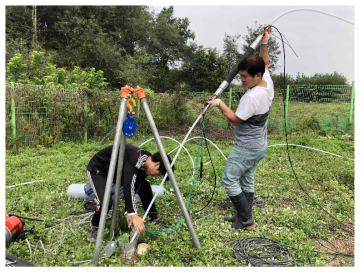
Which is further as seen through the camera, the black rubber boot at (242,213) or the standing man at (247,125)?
the black rubber boot at (242,213)

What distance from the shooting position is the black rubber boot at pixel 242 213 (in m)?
3.19

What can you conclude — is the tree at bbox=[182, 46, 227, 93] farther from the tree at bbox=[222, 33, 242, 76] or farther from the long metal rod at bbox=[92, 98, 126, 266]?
the long metal rod at bbox=[92, 98, 126, 266]

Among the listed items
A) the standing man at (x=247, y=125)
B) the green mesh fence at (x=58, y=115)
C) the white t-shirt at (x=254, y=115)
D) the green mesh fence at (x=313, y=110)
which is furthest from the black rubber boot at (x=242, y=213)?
the green mesh fence at (x=313, y=110)

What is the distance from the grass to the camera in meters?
2.70

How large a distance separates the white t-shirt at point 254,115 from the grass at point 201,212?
3.66ft

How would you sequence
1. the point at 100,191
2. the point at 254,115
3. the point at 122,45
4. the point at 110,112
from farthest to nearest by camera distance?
the point at 122,45 < the point at 110,112 < the point at 254,115 < the point at 100,191

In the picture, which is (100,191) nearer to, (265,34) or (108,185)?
(108,185)

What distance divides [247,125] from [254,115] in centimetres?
14

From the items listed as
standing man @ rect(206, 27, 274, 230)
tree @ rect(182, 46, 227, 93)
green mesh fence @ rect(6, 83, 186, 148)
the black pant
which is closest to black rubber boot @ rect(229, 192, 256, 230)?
standing man @ rect(206, 27, 274, 230)

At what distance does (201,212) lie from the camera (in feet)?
12.4

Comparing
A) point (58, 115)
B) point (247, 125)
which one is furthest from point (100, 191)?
point (58, 115)

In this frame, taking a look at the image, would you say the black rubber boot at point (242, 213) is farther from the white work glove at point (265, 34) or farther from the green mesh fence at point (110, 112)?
the green mesh fence at point (110, 112)

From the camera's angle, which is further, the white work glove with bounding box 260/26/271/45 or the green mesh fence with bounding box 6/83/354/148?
the green mesh fence with bounding box 6/83/354/148

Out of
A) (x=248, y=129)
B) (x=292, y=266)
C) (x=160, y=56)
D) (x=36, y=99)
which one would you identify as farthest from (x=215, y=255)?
(x=160, y=56)
